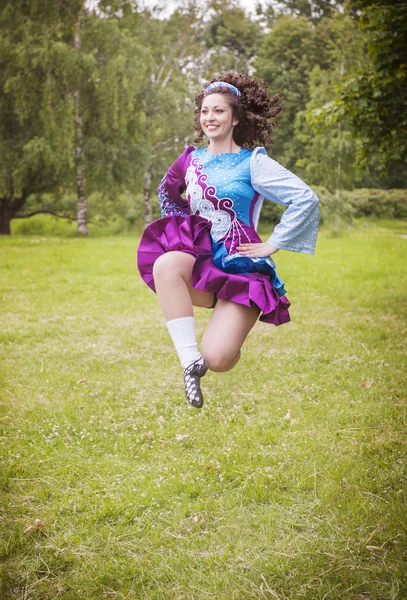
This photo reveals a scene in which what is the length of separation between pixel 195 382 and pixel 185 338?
0.25 m

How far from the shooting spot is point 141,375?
5363 millimetres

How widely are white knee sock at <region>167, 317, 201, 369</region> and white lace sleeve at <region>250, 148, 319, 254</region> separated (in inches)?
25.6

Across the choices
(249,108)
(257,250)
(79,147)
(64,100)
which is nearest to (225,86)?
(249,108)

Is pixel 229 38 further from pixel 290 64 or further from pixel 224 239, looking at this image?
pixel 224 239

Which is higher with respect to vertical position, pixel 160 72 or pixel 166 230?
pixel 160 72

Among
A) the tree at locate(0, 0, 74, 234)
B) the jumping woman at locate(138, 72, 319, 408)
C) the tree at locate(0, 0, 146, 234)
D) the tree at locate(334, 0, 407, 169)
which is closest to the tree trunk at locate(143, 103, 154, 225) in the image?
the tree at locate(0, 0, 146, 234)

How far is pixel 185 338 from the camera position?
309 cm

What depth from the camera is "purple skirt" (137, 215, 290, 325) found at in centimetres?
314

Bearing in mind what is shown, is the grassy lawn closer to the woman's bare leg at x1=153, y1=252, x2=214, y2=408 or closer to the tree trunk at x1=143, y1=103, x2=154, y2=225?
the woman's bare leg at x1=153, y1=252, x2=214, y2=408

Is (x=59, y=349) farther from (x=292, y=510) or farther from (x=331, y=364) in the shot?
(x=292, y=510)

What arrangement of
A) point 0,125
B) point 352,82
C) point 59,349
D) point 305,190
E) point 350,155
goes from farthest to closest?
point 350,155 < point 0,125 < point 352,82 < point 59,349 < point 305,190

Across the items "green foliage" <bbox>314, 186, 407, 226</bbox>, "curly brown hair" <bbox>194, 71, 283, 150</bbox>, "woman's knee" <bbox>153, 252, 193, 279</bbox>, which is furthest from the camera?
"green foliage" <bbox>314, 186, 407, 226</bbox>

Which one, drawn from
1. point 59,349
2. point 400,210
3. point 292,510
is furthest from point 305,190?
point 400,210

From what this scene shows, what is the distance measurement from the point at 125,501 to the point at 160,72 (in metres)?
21.2
